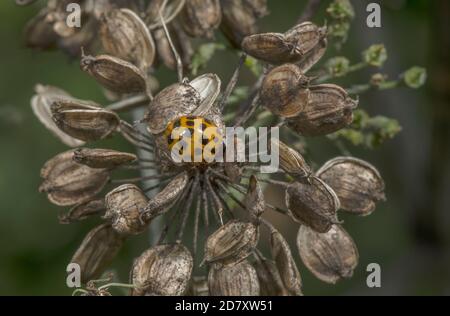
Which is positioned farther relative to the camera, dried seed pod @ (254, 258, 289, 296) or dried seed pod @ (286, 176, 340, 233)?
dried seed pod @ (254, 258, 289, 296)

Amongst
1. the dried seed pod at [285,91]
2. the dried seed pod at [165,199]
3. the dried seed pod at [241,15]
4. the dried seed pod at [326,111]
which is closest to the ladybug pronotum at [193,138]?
the dried seed pod at [165,199]

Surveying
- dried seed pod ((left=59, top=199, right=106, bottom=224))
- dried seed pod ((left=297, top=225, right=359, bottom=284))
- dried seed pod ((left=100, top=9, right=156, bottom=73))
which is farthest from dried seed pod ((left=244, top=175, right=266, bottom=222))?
dried seed pod ((left=100, top=9, right=156, bottom=73))

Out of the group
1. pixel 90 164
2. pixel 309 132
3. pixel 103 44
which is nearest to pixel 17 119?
pixel 103 44

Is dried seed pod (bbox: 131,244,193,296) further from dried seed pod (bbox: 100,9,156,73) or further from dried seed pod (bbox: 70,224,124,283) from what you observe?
dried seed pod (bbox: 100,9,156,73)

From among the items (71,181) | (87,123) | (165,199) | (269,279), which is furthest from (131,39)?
(269,279)

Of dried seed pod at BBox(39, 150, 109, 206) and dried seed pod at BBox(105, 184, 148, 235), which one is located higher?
dried seed pod at BBox(39, 150, 109, 206)

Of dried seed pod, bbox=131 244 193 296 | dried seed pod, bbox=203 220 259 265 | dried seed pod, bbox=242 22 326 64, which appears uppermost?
dried seed pod, bbox=242 22 326 64

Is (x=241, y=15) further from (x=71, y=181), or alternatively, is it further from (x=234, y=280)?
(x=234, y=280)

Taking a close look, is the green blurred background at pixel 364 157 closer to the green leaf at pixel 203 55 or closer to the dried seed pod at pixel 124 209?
the green leaf at pixel 203 55
